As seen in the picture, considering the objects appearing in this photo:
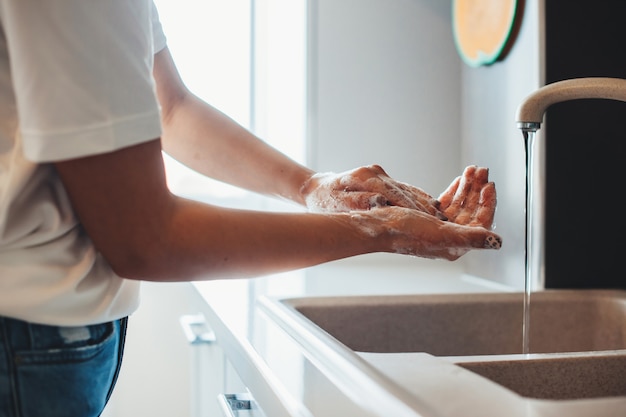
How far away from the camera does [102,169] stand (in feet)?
1.63

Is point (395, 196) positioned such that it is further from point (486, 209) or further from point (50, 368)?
point (50, 368)

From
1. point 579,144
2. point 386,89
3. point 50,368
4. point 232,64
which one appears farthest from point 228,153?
point 232,64

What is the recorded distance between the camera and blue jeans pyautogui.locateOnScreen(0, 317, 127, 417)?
0.53 metres

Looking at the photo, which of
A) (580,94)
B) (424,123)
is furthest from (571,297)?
(424,123)

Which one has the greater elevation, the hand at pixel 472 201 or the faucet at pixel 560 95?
the faucet at pixel 560 95

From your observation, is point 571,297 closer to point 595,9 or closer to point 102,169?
point 595,9

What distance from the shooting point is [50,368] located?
1.78 feet

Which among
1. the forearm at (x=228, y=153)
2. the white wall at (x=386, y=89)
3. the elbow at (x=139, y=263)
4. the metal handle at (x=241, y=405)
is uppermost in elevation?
the white wall at (x=386, y=89)

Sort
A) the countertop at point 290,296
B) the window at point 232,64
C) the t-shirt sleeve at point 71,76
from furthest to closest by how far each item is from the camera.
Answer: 1. the window at point 232,64
2. the countertop at point 290,296
3. the t-shirt sleeve at point 71,76

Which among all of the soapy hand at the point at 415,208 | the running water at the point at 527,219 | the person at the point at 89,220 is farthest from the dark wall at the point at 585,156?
the person at the point at 89,220

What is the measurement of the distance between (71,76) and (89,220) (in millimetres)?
102

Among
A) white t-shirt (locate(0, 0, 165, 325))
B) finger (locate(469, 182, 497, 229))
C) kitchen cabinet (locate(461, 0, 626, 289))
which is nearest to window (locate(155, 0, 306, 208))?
kitchen cabinet (locate(461, 0, 626, 289))

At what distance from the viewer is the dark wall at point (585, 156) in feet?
4.11

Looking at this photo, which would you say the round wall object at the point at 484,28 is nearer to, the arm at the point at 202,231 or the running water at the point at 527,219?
the running water at the point at 527,219
